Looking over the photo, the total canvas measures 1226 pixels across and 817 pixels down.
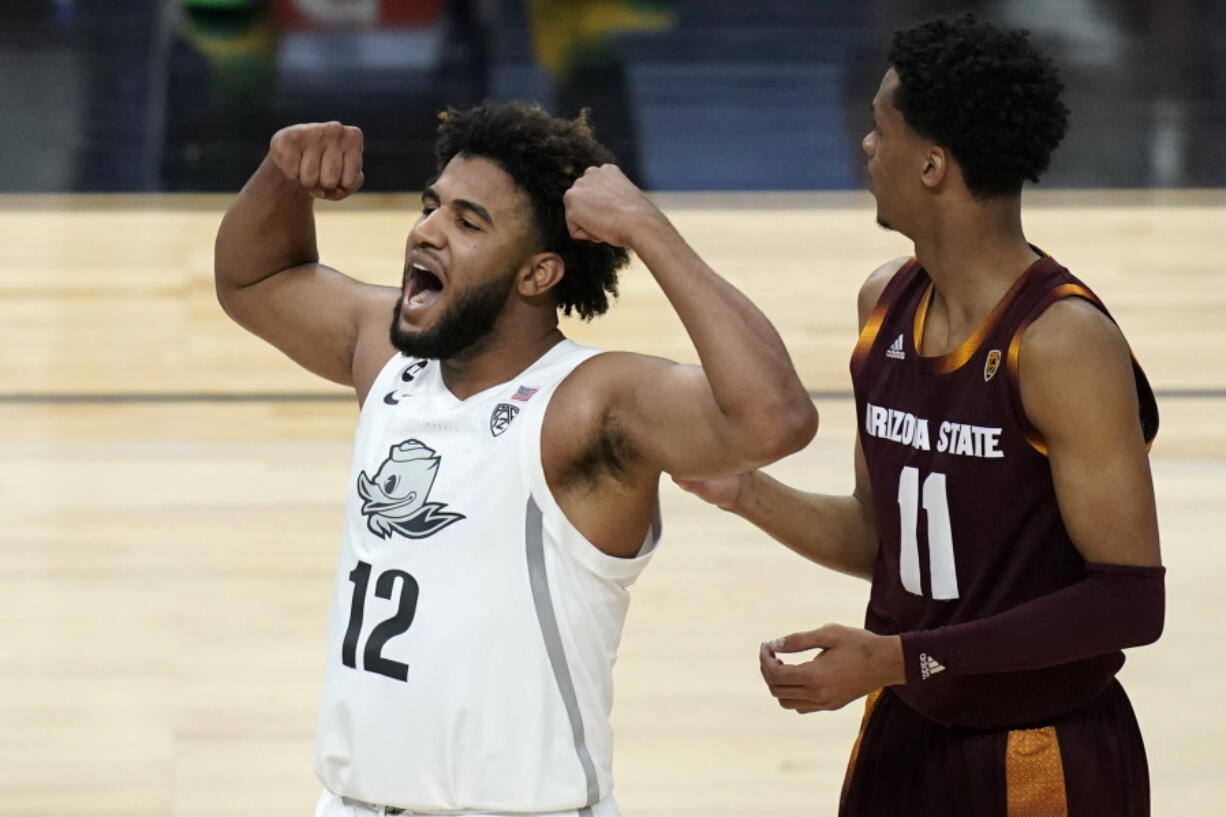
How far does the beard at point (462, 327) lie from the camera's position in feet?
8.38

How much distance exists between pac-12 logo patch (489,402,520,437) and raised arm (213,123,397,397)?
0.33 metres

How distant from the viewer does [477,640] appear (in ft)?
8.09

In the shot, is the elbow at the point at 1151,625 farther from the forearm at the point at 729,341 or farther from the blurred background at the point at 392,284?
the blurred background at the point at 392,284

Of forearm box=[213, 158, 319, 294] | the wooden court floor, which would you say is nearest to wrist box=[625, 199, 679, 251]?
forearm box=[213, 158, 319, 294]

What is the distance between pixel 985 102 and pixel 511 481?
0.79 metres

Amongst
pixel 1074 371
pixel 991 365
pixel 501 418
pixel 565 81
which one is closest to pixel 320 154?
pixel 501 418

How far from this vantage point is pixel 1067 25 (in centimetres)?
1077

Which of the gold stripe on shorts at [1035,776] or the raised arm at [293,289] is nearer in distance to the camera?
the gold stripe on shorts at [1035,776]

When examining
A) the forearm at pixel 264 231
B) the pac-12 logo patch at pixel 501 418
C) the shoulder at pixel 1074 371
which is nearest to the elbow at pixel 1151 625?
the shoulder at pixel 1074 371

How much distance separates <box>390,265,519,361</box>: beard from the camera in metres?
2.55

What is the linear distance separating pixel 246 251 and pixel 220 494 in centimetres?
268

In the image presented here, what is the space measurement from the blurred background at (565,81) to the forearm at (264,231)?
539cm

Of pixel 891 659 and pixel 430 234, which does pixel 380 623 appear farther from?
pixel 891 659

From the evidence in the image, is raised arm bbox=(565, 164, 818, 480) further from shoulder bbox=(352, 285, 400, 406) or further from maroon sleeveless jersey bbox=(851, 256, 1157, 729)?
shoulder bbox=(352, 285, 400, 406)
